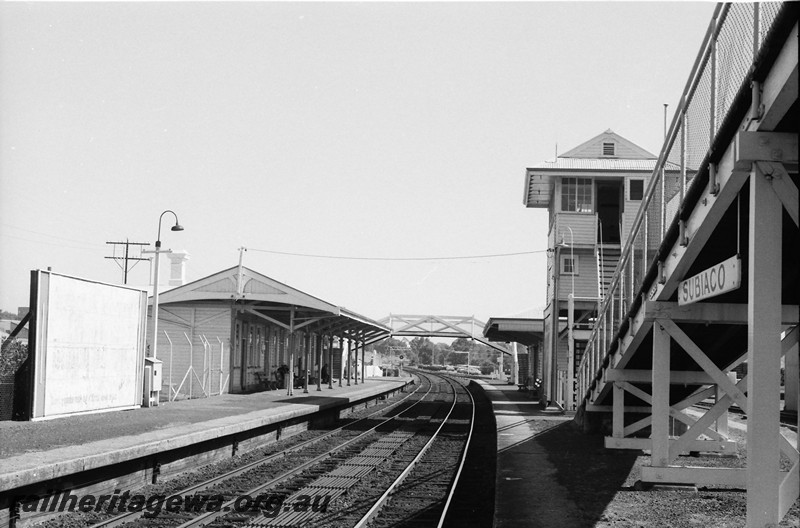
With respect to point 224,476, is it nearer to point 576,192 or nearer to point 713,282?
point 713,282

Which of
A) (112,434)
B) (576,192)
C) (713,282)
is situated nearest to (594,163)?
(576,192)

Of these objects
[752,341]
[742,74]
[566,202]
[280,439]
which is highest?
[566,202]

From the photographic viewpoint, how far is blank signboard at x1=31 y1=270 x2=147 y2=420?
534 inches

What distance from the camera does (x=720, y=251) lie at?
310 inches

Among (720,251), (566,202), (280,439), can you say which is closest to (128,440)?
(280,439)

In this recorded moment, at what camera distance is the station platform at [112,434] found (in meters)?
8.79

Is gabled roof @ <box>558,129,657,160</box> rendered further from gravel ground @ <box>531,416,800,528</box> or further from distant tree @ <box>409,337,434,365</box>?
distant tree @ <box>409,337,434,365</box>

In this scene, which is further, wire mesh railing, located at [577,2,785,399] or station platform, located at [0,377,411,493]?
station platform, located at [0,377,411,493]

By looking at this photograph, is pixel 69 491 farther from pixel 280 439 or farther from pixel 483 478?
pixel 280 439

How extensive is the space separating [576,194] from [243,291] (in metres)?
10.4

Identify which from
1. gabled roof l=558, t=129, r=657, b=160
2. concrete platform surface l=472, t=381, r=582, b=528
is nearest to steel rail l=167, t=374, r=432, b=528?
concrete platform surface l=472, t=381, r=582, b=528

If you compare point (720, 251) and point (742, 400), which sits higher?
point (720, 251)

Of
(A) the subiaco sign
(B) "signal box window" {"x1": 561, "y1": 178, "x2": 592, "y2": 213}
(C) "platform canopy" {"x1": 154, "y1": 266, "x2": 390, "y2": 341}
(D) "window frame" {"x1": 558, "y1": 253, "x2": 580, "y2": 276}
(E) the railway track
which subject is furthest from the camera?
(B) "signal box window" {"x1": 561, "y1": 178, "x2": 592, "y2": 213}

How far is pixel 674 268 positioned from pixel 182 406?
1280cm
